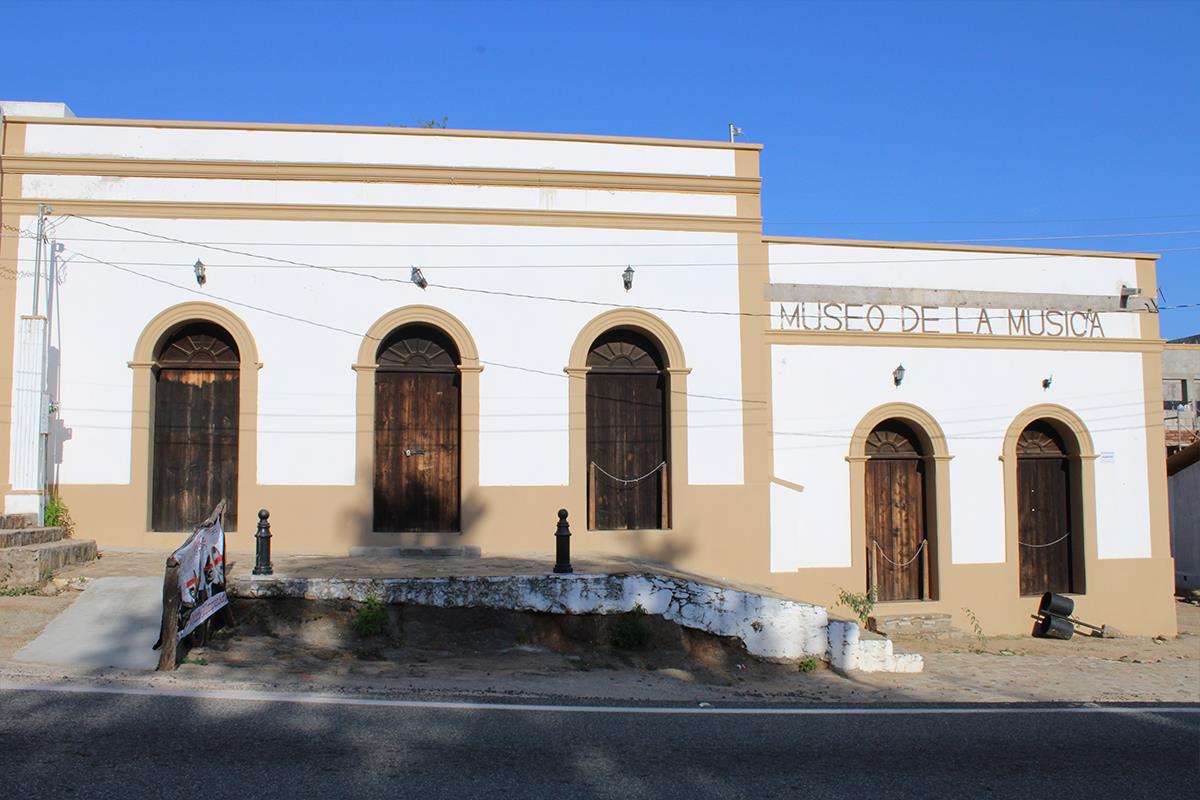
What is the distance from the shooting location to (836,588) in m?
15.9

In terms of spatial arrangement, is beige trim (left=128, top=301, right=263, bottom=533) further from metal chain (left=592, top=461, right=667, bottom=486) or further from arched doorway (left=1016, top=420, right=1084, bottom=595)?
arched doorway (left=1016, top=420, right=1084, bottom=595)

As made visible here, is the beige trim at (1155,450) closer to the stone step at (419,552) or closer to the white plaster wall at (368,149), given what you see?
the white plaster wall at (368,149)

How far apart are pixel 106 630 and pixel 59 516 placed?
15.8 ft

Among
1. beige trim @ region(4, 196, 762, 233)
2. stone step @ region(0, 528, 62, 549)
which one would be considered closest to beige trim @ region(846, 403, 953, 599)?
beige trim @ region(4, 196, 762, 233)

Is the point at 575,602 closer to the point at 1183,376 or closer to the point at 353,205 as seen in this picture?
the point at 353,205

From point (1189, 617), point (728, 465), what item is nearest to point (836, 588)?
point (728, 465)

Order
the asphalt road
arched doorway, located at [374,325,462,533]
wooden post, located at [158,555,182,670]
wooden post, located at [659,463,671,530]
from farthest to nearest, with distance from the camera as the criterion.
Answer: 1. wooden post, located at [659,463,671,530]
2. arched doorway, located at [374,325,462,533]
3. wooden post, located at [158,555,182,670]
4. the asphalt road

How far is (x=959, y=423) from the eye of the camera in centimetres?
1658

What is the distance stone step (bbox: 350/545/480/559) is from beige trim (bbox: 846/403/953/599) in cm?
616

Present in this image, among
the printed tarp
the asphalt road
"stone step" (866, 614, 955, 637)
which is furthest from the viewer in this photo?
"stone step" (866, 614, 955, 637)

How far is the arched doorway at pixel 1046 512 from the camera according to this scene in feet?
56.2

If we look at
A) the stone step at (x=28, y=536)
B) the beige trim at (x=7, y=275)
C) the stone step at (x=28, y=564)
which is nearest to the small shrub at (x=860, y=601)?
the stone step at (x=28, y=564)

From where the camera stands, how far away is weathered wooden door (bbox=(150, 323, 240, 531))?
14125 mm

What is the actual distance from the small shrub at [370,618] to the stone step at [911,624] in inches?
335
